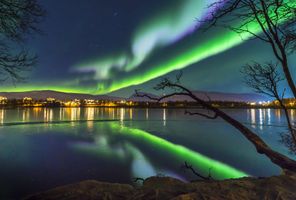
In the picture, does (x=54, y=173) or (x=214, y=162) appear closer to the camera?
(x=54, y=173)

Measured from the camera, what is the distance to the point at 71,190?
9.22 m

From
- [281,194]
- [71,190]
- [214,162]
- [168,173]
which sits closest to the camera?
[281,194]

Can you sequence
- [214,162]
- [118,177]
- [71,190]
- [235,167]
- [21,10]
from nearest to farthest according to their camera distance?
1. [21,10]
2. [71,190]
3. [118,177]
4. [235,167]
5. [214,162]

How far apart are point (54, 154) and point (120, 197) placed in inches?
972

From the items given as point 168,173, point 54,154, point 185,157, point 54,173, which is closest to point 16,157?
point 54,154

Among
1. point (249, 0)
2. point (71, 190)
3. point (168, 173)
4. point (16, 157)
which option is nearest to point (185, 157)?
point (168, 173)

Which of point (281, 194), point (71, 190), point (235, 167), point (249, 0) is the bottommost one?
point (235, 167)

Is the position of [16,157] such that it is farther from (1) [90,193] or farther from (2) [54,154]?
(1) [90,193]

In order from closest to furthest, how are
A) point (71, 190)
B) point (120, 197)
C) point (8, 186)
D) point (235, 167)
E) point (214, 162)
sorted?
point (120, 197)
point (71, 190)
point (8, 186)
point (235, 167)
point (214, 162)

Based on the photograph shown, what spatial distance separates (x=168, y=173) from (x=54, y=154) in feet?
50.9

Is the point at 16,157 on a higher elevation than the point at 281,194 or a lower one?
lower

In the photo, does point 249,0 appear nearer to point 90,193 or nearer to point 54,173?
point 90,193

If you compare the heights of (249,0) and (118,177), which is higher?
(249,0)

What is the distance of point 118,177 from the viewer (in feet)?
63.6
